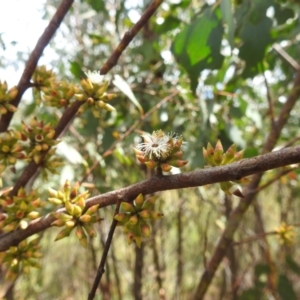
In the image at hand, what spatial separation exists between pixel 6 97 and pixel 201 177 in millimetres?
417

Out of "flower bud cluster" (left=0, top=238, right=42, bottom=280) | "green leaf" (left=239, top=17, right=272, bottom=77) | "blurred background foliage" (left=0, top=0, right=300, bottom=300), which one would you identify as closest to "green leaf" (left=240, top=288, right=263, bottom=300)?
"blurred background foliage" (left=0, top=0, right=300, bottom=300)

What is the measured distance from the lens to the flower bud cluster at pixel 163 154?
0.55 meters

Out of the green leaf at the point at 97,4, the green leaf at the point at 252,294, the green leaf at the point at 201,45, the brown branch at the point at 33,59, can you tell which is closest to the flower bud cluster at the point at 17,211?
the brown branch at the point at 33,59

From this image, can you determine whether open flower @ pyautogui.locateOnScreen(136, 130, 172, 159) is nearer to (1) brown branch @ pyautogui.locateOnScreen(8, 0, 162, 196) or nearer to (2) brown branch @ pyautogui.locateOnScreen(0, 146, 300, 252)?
(2) brown branch @ pyautogui.locateOnScreen(0, 146, 300, 252)

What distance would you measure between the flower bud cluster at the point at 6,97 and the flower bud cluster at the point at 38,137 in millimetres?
43

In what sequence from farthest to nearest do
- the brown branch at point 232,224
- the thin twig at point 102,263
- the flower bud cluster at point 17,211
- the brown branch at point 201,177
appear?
1. the brown branch at point 232,224
2. the flower bud cluster at point 17,211
3. the thin twig at point 102,263
4. the brown branch at point 201,177

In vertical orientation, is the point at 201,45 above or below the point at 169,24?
below

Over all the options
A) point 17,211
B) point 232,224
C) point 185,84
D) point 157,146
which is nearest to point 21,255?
point 17,211

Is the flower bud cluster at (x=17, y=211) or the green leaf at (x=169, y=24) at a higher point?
the green leaf at (x=169, y=24)

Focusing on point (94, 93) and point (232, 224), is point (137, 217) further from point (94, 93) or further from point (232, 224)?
point (232, 224)

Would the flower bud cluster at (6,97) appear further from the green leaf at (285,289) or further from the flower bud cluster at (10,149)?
the green leaf at (285,289)

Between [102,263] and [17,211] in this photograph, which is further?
[17,211]

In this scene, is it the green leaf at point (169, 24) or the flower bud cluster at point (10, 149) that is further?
the green leaf at point (169, 24)

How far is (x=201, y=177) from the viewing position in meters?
0.48
